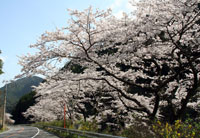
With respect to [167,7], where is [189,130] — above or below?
below

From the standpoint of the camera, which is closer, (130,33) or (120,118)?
(130,33)

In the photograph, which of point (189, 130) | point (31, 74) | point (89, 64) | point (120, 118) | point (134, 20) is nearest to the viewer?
point (189, 130)

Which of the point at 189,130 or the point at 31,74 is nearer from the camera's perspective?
the point at 189,130

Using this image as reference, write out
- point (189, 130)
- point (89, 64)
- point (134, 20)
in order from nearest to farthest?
point (189, 130)
point (134, 20)
point (89, 64)

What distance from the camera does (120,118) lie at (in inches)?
623

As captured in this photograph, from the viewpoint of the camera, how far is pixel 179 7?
812 cm

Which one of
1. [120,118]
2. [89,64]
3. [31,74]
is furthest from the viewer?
[120,118]

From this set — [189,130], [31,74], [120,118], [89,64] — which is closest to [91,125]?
[120,118]

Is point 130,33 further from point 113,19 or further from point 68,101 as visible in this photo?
point 68,101

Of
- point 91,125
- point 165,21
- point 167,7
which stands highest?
point 167,7

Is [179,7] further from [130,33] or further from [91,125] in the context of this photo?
[91,125]

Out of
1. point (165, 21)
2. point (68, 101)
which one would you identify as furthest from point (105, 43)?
point (68, 101)

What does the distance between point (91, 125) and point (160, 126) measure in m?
9.58

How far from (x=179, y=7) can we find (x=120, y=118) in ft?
33.5
